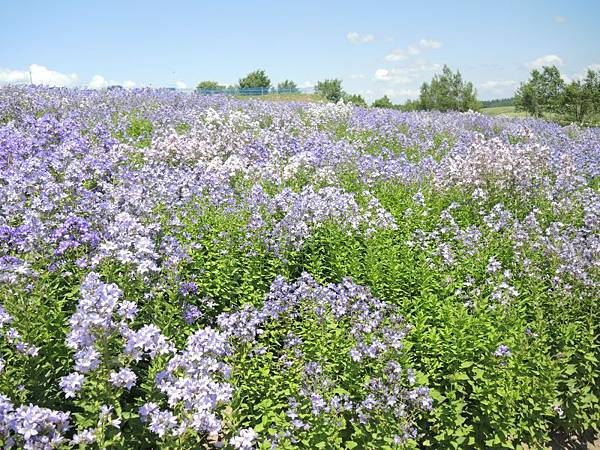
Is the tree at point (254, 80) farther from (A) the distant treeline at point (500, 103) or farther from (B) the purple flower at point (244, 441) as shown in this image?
(B) the purple flower at point (244, 441)

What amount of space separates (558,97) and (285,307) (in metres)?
41.8

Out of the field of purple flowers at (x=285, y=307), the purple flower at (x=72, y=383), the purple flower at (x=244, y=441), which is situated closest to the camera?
the purple flower at (x=72, y=383)

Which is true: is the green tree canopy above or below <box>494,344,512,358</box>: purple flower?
above

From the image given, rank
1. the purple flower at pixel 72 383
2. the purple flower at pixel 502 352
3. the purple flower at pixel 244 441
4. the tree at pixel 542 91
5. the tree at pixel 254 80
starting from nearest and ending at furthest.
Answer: the purple flower at pixel 72 383 → the purple flower at pixel 244 441 → the purple flower at pixel 502 352 → the tree at pixel 542 91 → the tree at pixel 254 80

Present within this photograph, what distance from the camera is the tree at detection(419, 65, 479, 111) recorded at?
1732 inches

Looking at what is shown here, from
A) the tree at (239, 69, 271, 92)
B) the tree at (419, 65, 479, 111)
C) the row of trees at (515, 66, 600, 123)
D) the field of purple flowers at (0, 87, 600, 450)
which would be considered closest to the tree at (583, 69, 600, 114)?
A: the row of trees at (515, 66, 600, 123)

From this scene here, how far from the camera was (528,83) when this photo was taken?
41.6m

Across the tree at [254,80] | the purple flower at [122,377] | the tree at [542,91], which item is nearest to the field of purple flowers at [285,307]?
the purple flower at [122,377]

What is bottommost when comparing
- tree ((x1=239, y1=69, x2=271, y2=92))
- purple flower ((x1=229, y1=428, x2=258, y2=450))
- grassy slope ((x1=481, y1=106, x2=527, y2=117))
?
purple flower ((x1=229, y1=428, x2=258, y2=450))

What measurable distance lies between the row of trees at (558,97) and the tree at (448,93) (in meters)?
4.27

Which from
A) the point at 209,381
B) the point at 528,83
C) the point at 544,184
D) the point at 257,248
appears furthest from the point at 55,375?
the point at 528,83

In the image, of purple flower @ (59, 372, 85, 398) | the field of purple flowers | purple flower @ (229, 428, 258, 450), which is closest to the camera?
purple flower @ (59, 372, 85, 398)

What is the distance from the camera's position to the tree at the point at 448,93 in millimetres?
44000

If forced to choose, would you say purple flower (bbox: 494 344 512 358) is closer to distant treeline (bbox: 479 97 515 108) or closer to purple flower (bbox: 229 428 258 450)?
purple flower (bbox: 229 428 258 450)
